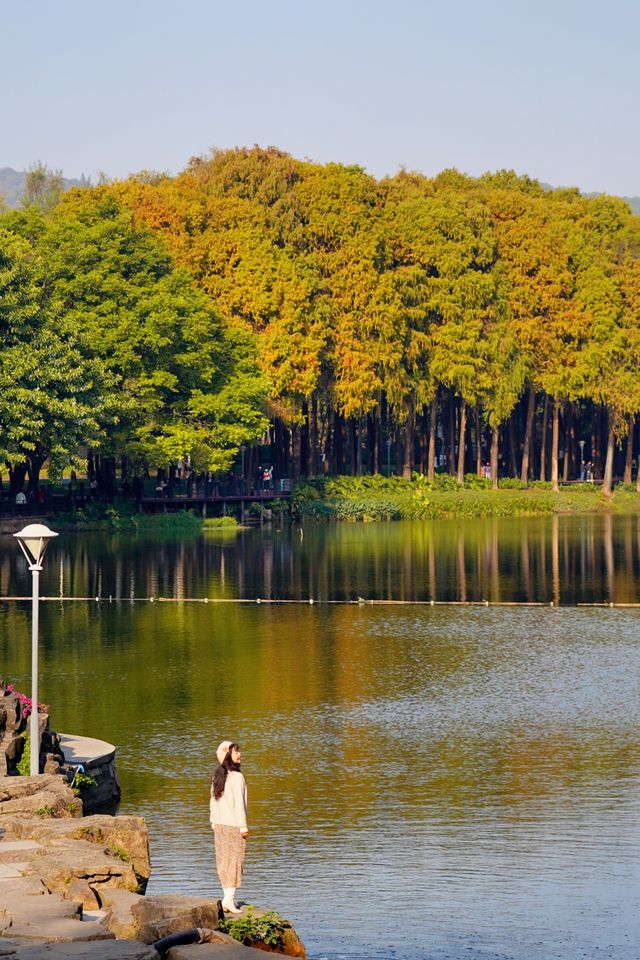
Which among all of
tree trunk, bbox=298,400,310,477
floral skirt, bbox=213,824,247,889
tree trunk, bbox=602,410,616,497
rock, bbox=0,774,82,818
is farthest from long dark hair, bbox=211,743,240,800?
tree trunk, bbox=602,410,616,497

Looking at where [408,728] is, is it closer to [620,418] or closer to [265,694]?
[265,694]

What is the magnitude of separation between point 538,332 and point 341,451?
53.7ft

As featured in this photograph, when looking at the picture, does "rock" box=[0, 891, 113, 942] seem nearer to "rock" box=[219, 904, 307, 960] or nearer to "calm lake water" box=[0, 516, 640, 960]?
"rock" box=[219, 904, 307, 960]

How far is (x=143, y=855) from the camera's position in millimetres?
21625

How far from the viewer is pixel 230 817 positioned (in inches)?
775

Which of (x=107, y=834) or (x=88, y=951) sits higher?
(x=107, y=834)

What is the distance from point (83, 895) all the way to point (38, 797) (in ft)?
13.9

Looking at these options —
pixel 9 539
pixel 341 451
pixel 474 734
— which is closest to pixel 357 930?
pixel 474 734

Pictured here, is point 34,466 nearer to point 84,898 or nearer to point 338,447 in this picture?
point 338,447

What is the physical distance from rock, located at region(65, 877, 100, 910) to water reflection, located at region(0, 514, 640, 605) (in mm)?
40528

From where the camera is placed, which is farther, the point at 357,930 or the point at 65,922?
the point at 357,930

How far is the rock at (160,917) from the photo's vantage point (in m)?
17.7

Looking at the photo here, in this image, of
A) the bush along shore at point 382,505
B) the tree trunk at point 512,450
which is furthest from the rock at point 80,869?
the tree trunk at point 512,450

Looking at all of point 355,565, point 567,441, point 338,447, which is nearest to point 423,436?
point 338,447
